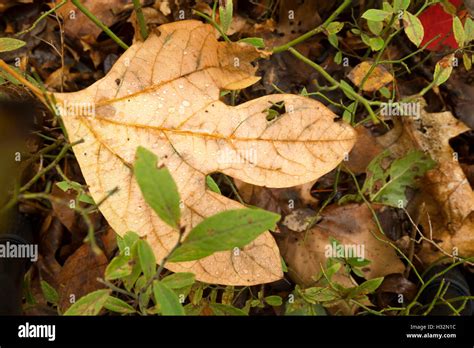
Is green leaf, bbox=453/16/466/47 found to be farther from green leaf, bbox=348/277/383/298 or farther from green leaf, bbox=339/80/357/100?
green leaf, bbox=348/277/383/298

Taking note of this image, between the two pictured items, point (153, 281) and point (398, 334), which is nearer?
point (153, 281)

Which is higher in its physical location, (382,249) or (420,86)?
(420,86)

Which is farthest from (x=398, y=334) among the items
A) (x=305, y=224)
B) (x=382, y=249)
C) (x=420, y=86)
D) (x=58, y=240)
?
(x=58, y=240)

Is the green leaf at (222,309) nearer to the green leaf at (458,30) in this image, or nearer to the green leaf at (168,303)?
the green leaf at (168,303)

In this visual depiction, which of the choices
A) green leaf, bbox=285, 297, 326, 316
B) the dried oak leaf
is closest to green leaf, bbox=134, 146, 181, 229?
the dried oak leaf

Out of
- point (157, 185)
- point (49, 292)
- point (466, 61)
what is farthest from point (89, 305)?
point (466, 61)

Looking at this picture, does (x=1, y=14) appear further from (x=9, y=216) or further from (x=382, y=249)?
(x=382, y=249)

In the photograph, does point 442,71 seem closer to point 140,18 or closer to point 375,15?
point 375,15
